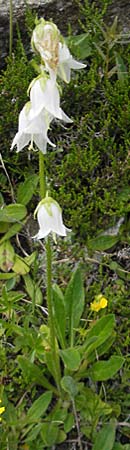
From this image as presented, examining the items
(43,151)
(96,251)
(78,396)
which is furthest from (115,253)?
(43,151)

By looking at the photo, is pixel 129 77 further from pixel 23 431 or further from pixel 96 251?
pixel 23 431

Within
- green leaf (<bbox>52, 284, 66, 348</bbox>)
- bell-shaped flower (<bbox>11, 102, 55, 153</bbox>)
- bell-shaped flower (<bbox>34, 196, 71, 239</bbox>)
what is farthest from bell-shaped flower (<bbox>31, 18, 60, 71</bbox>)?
green leaf (<bbox>52, 284, 66, 348</bbox>)

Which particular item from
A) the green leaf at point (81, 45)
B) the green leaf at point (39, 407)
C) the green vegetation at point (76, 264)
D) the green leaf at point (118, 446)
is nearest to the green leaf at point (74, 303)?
the green vegetation at point (76, 264)

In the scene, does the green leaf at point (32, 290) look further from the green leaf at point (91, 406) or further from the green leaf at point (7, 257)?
the green leaf at point (91, 406)

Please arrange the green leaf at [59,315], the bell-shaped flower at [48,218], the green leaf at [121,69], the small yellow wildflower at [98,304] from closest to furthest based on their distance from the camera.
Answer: the bell-shaped flower at [48,218], the green leaf at [59,315], the small yellow wildflower at [98,304], the green leaf at [121,69]

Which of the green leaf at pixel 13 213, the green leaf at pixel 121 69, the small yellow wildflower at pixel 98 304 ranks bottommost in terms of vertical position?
the small yellow wildflower at pixel 98 304

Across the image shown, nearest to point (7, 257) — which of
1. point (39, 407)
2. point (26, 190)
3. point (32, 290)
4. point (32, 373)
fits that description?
point (32, 290)
